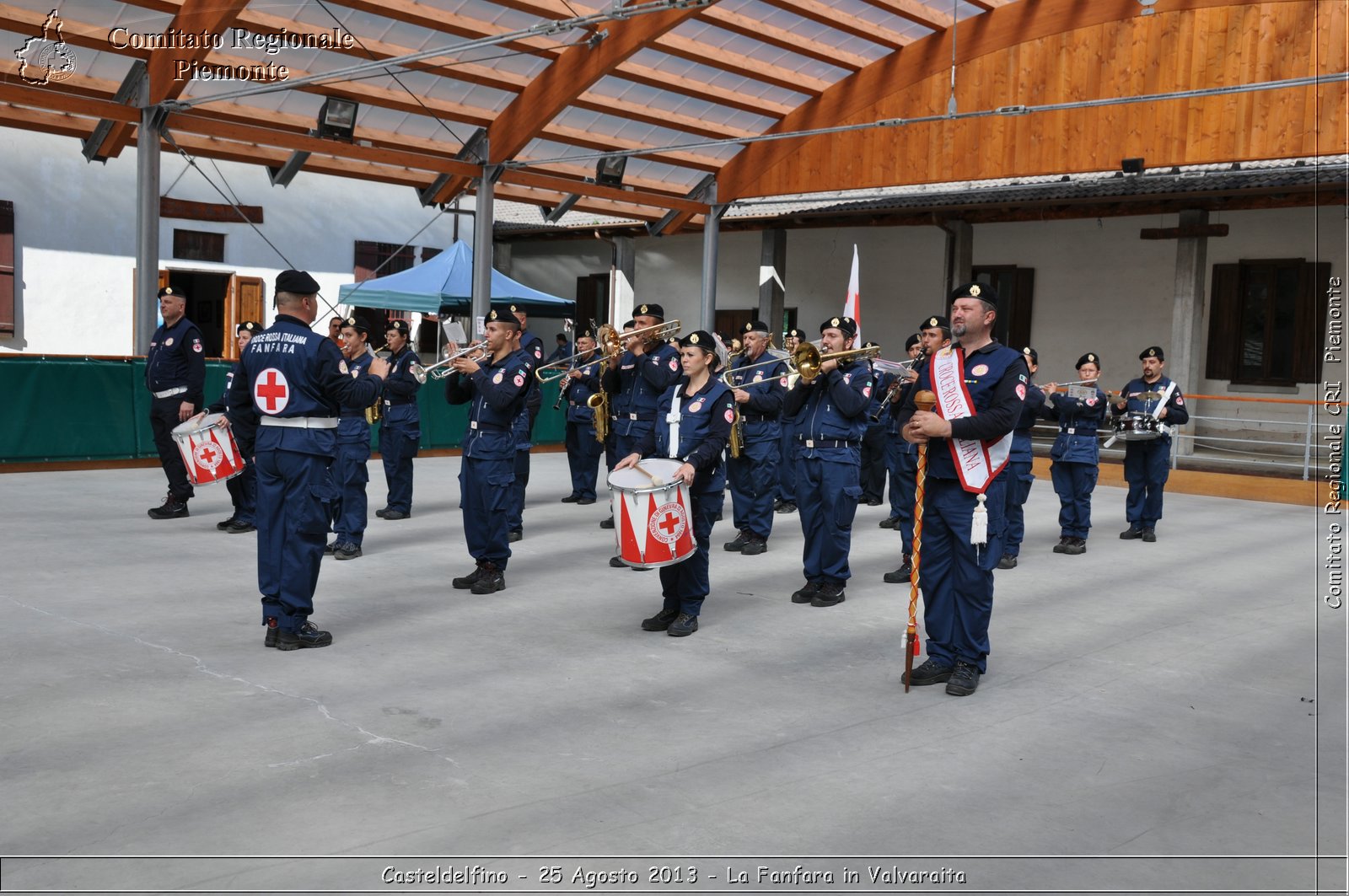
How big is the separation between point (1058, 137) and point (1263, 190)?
10.9 feet

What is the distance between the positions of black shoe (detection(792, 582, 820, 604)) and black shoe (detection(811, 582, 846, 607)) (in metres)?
0.02

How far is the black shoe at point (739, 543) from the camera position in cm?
919

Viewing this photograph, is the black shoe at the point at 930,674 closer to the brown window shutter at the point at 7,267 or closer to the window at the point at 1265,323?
the window at the point at 1265,323

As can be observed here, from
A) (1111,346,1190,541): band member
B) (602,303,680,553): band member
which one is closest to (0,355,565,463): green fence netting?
(602,303,680,553): band member

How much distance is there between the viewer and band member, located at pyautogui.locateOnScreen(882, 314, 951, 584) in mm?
7492

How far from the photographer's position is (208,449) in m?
7.93

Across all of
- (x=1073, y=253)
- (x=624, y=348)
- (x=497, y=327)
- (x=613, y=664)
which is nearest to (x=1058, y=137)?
(x=1073, y=253)

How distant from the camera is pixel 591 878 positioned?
3277 millimetres

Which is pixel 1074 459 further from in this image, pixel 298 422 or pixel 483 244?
pixel 483 244

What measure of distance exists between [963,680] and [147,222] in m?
12.1

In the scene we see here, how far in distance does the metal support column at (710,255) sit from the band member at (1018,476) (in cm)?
1164

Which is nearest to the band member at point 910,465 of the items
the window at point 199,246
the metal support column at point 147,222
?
the metal support column at point 147,222

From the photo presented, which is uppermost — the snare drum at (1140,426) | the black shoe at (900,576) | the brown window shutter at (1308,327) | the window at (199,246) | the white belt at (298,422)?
the window at (199,246)

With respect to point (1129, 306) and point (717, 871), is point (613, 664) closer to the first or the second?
point (717, 871)
